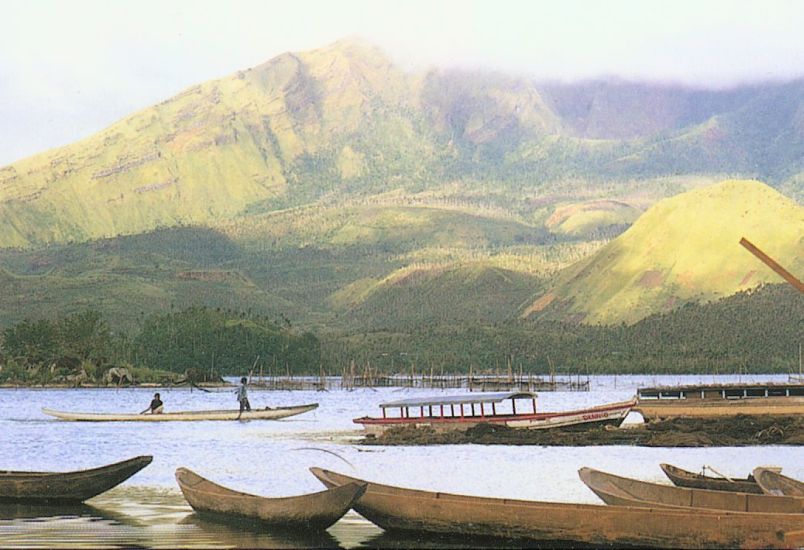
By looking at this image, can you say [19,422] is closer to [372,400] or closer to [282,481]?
[282,481]

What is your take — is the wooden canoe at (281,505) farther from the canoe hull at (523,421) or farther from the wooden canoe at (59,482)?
the canoe hull at (523,421)

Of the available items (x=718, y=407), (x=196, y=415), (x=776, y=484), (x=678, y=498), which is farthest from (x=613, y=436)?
(x=678, y=498)

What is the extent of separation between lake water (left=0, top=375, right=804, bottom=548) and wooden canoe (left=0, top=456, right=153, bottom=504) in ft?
2.51

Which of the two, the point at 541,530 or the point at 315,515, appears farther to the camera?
the point at 315,515

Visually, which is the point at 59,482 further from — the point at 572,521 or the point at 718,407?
the point at 718,407

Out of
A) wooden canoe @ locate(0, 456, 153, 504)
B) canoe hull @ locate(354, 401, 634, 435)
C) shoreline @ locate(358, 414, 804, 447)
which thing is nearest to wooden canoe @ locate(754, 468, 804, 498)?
wooden canoe @ locate(0, 456, 153, 504)

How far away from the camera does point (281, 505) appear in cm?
3688

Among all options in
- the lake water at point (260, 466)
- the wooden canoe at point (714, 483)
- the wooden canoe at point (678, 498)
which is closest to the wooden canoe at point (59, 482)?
the lake water at point (260, 466)

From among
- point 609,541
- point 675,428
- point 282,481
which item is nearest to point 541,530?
point 609,541

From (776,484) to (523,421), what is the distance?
42180 mm

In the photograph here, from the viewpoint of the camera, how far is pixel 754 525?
3038 centimetres

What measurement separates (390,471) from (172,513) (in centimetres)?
1997

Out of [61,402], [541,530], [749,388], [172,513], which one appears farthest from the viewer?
[61,402]

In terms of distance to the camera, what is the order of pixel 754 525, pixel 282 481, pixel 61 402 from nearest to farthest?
pixel 754 525
pixel 282 481
pixel 61 402
